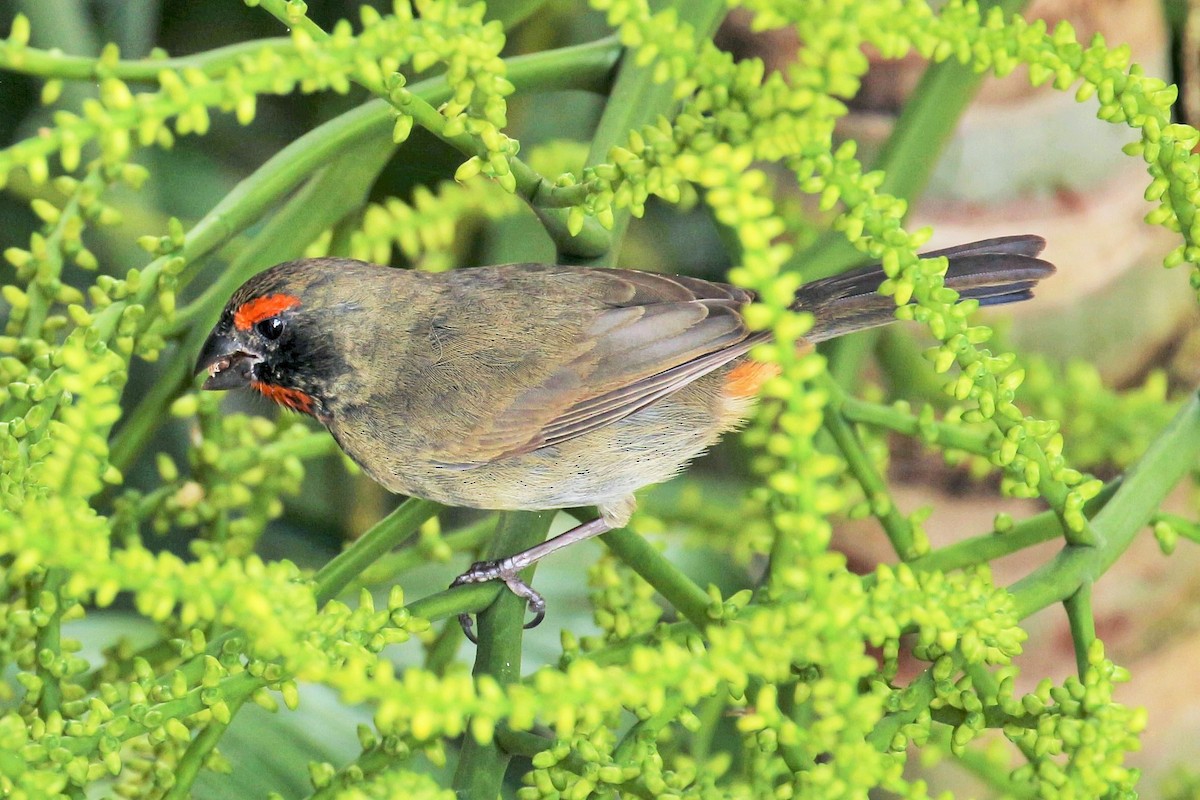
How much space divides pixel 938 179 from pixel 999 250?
34 centimetres

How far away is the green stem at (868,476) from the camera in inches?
41.1

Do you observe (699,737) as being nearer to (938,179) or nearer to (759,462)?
(759,462)

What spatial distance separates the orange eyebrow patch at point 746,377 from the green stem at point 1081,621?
58 centimetres

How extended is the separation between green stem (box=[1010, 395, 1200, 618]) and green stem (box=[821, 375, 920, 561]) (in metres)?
0.10

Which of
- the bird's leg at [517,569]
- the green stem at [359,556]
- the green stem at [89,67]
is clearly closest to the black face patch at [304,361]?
the bird's leg at [517,569]

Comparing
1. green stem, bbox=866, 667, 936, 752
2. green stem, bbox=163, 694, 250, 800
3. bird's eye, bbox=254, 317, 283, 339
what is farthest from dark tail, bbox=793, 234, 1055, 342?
green stem, bbox=163, 694, 250, 800

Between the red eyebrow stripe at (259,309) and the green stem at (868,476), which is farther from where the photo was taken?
the red eyebrow stripe at (259,309)

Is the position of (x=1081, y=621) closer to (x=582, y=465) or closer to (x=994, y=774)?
(x=994, y=774)

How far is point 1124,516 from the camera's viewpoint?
1.02m

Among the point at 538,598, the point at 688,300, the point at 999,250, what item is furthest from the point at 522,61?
the point at 538,598

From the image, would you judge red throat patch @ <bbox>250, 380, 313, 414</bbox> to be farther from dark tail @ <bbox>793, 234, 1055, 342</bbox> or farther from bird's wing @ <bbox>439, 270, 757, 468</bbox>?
dark tail @ <bbox>793, 234, 1055, 342</bbox>

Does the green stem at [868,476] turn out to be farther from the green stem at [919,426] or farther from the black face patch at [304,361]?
the black face patch at [304,361]

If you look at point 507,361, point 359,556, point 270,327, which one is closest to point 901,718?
point 359,556

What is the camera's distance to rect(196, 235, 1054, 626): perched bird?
1345 mm
